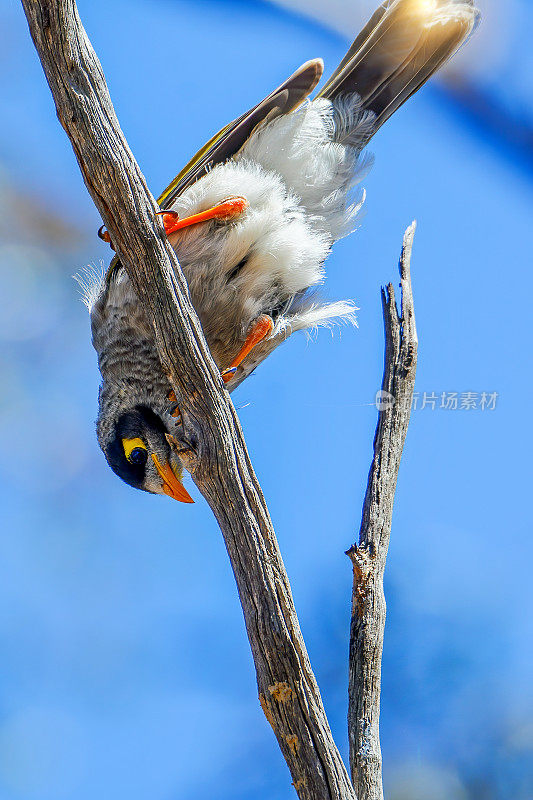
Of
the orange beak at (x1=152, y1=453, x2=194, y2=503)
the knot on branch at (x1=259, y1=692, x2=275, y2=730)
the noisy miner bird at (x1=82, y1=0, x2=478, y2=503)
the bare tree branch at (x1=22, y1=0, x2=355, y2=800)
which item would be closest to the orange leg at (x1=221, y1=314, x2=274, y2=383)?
the noisy miner bird at (x1=82, y1=0, x2=478, y2=503)

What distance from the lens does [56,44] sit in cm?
196

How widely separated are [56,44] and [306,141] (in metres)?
1.67

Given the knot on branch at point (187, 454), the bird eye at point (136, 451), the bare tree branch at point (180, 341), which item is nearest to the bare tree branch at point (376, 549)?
the bare tree branch at point (180, 341)

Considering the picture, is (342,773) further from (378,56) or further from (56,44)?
(378,56)

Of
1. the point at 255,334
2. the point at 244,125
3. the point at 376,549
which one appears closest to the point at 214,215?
the point at 244,125

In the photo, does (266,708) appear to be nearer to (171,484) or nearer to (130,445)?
(171,484)

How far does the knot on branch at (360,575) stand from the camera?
7.51 ft

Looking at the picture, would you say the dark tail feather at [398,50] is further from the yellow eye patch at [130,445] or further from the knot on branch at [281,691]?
the knot on branch at [281,691]

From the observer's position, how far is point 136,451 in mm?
3408

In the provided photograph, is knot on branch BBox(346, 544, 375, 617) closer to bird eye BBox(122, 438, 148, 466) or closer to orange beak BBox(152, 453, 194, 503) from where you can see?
orange beak BBox(152, 453, 194, 503)

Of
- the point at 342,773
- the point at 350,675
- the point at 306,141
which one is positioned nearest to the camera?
the point at 342,773

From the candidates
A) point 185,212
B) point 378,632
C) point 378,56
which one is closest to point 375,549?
point 378,632

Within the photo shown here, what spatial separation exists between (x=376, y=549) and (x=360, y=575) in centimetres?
12

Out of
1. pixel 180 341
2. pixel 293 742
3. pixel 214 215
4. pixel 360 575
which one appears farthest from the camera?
pixel 214 215
